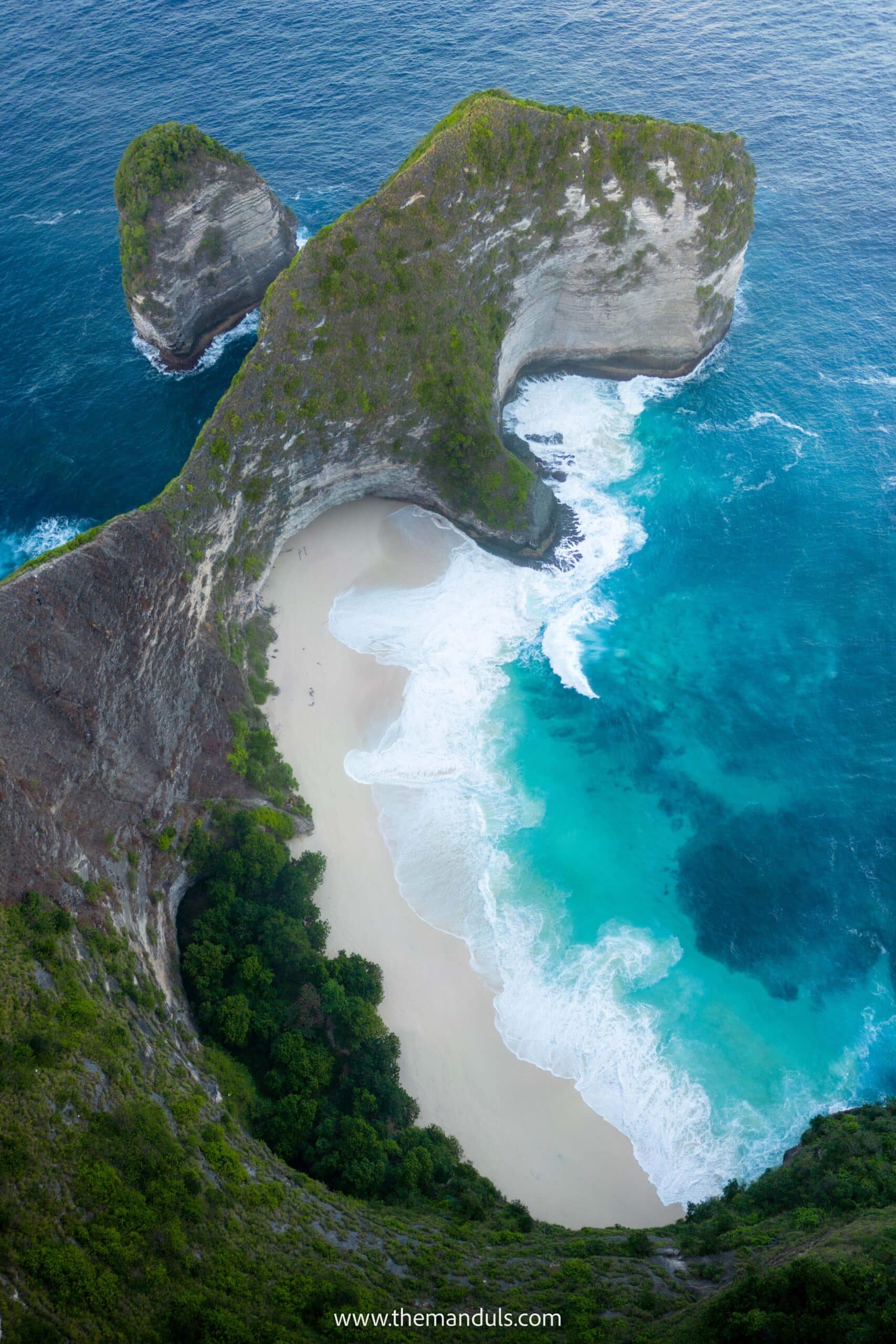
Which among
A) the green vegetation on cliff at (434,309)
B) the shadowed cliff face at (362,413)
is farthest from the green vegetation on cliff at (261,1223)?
the green vegetation on cliff at (434,309)

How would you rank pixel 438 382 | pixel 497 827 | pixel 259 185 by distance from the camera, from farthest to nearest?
pixel 259 185, pixel 438 382, pixel 497 827

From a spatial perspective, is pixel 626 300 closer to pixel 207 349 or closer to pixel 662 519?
pixel 662 519

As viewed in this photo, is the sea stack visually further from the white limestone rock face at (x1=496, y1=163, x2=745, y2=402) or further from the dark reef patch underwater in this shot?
the white limestone rock face at (x1=496, y1=163, x2=745, y2=402)

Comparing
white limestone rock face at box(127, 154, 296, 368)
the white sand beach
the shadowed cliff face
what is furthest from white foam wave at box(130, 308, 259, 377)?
the white sand beach

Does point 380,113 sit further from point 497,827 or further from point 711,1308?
point 711,1308

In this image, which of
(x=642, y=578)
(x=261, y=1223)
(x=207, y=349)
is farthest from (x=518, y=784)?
(x=207, y=349)

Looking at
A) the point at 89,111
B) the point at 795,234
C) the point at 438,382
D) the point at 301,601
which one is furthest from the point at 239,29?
the point at 301,601
